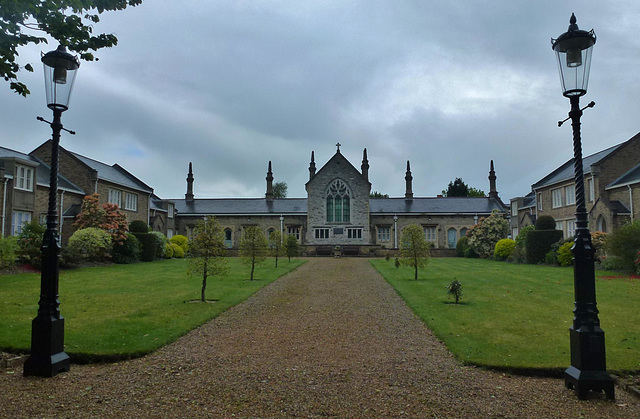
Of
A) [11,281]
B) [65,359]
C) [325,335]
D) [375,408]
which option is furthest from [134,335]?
[11,281]

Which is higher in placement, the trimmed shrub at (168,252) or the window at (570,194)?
the window at (570,194)

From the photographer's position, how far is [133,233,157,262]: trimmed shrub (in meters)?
29.8

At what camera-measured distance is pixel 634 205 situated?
25625 millimetres

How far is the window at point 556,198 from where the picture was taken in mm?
33875

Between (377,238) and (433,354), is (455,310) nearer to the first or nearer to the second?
(433,354)

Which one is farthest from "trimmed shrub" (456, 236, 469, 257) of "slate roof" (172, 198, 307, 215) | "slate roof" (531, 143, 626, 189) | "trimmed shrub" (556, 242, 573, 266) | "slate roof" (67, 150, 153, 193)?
"slate roof" (67, 150, 153, 193)

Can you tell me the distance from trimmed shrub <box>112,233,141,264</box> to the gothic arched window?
70.0 ft

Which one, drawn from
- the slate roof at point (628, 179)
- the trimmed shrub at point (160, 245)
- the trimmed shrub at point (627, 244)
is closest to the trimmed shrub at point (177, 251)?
the trimmed shrub at point (160, 245)

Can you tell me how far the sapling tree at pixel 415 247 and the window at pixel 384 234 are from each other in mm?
27426

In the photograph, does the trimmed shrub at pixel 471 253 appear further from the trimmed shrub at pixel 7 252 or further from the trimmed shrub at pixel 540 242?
the trimmed shrub at pixel 7 252

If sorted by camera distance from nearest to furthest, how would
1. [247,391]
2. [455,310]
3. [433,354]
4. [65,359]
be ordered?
1. [247,391]
2. [65,359]
3. [433,354]
4. [455,310]

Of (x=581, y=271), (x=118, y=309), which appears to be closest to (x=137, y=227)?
(x=118, y=309)

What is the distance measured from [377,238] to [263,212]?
12.6 metres

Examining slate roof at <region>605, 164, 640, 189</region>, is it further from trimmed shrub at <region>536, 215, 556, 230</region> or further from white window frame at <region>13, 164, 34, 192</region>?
white window frame at <region>13, 164, 34, 192</region>
